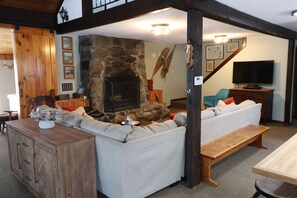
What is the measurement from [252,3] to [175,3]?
1.23 metres

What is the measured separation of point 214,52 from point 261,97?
2.25 meters

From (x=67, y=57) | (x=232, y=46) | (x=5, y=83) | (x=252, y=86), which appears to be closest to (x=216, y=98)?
(x=252, y=86)

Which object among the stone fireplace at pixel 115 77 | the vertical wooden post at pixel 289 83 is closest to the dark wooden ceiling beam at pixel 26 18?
the stone fireplace at pixel 115 77

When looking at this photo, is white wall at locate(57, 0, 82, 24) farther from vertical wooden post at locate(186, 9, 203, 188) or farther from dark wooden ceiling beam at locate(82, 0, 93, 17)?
vertical wooden post at locate(186, 9, 203, 188)

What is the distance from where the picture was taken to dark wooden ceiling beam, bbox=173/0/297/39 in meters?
2.45

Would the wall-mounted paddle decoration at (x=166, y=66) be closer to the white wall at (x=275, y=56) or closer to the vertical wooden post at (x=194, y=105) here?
the white wall at (x=275, y=56)

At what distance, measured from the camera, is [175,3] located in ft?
7.86

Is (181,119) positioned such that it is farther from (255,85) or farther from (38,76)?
(255,85)

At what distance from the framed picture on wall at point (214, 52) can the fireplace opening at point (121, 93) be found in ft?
8.72

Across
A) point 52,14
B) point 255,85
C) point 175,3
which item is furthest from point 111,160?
point 255,85

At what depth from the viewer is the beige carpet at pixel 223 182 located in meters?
2.62

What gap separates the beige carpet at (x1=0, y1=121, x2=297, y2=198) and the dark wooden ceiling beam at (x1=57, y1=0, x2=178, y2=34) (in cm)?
216

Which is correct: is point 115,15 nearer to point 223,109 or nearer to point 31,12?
point 31,12

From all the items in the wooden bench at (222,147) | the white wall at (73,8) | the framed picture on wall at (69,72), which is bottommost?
the wooden bench at (222,147)
